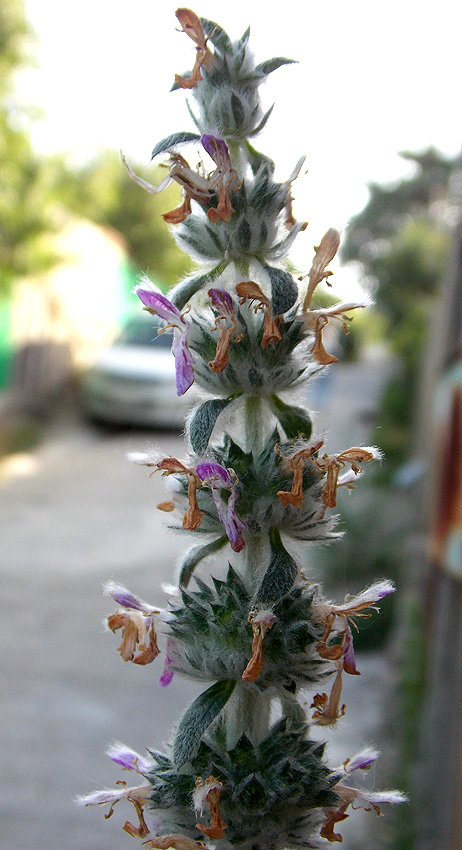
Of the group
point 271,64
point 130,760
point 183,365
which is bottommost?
point 130,760

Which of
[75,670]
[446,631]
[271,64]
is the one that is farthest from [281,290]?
[75,670]

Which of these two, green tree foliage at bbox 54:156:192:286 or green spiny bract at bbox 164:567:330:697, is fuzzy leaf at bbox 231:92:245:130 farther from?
green tree foliage at bbox 54:156:192:286

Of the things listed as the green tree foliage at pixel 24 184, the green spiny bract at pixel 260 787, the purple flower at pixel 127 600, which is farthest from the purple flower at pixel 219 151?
the green tree foliage at pixel 24 184

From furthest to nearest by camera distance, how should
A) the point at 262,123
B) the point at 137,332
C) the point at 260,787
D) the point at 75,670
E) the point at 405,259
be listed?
1. the point at 405,259
2. the point at 137,332
3. the point at 75,670
4. the point at 262,123
5. the point at 260,787

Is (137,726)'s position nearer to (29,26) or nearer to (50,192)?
(50,192)

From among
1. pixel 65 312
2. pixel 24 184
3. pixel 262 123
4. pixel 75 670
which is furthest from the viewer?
pixel 65 312

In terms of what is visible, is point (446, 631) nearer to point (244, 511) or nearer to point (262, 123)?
point (244, 511)

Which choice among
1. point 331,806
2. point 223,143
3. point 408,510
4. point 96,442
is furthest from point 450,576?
point 96,442
